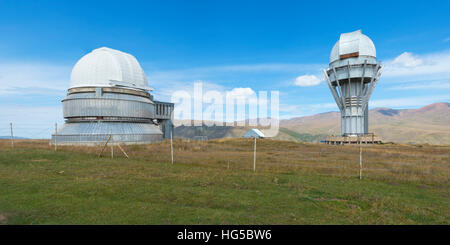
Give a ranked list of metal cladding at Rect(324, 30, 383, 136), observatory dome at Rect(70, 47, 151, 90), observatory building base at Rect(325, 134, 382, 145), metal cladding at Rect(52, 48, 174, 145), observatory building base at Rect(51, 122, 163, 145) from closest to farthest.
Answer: observatory building base at Rect(51, 122, 163, 145), metal cladding at Rect(52, 48, 174, 145), observatory dome at Rect(70, 47, 151, 90), observatory building base at Rect(325, 134, 382, 145), metal cladding at Rect(324, 30, 383, 136)

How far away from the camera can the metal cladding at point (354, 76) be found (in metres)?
55.8

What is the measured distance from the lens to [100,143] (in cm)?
3631

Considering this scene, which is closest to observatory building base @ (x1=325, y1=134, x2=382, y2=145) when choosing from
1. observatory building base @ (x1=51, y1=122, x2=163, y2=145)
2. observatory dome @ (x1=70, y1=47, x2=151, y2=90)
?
observatory building base @ (x1=51, y1=122, x2=163, y2=145)

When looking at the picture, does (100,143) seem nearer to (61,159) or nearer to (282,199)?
(61,159)

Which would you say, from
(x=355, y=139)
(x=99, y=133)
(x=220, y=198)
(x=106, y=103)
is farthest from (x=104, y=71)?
(x=355, y=139)

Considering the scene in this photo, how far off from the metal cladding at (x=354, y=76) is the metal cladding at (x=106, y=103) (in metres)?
47.7

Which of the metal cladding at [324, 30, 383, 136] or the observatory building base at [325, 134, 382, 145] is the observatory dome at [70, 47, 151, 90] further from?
the metal cladding at [324, 30, 383, 136]

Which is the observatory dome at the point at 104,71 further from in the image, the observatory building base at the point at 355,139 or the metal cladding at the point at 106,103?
the observatory building base at the point at 355,139

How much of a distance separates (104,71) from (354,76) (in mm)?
57193

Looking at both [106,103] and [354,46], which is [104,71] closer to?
[106,103]

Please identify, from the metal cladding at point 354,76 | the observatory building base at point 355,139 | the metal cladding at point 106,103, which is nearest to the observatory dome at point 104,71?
the metal cladding at point 106,103

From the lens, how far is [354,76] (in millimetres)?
55500

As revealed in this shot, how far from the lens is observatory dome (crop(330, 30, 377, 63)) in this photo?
5650 cm

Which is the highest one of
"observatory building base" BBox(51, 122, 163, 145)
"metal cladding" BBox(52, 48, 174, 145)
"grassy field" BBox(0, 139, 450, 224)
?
"metal cladding" BBox(52, 48, 174, 145)
